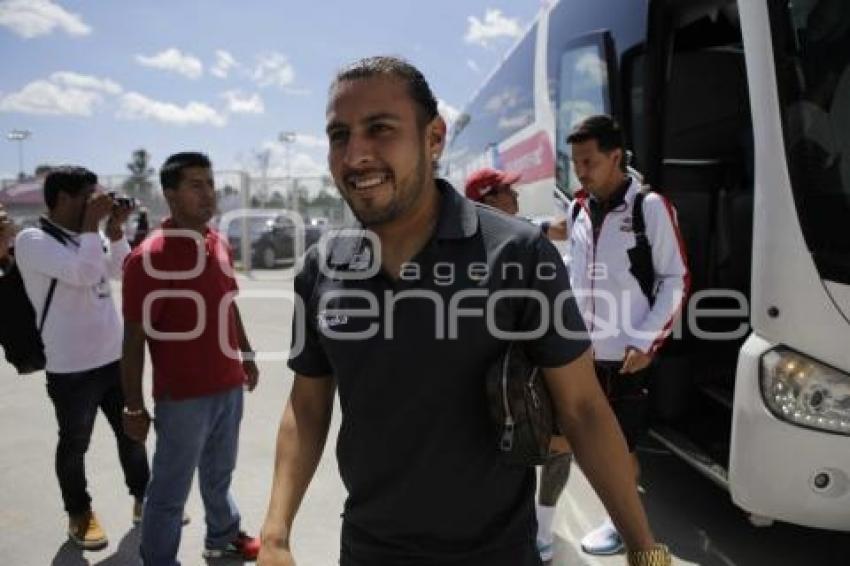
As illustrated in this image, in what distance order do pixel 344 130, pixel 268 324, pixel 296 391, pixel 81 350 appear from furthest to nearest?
pixel 268 324 < pixel 81 350 < pixel 296 391 < pixel 344 130

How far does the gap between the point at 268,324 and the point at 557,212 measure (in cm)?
659

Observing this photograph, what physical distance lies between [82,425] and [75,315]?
60 cm

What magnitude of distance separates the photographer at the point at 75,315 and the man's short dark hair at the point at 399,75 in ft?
8.46

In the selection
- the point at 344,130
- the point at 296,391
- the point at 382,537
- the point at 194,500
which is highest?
the point at 344,130

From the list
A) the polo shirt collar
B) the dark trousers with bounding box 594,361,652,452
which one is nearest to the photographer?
the polo shirt collar

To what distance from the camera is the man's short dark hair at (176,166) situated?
123 inches

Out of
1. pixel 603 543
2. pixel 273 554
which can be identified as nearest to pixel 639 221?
pixel 603 543

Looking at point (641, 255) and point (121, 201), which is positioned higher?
point (121, 201)

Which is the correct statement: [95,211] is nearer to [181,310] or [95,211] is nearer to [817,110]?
[181,310]

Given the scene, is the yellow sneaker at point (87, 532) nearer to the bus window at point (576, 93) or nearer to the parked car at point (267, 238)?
the bus window at point (576, 93)

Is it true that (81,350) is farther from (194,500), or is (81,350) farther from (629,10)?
(629,10)

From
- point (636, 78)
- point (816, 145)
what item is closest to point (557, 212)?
point (636, 78)

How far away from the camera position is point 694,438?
12.6 ft

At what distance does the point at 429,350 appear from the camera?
1515 mm
